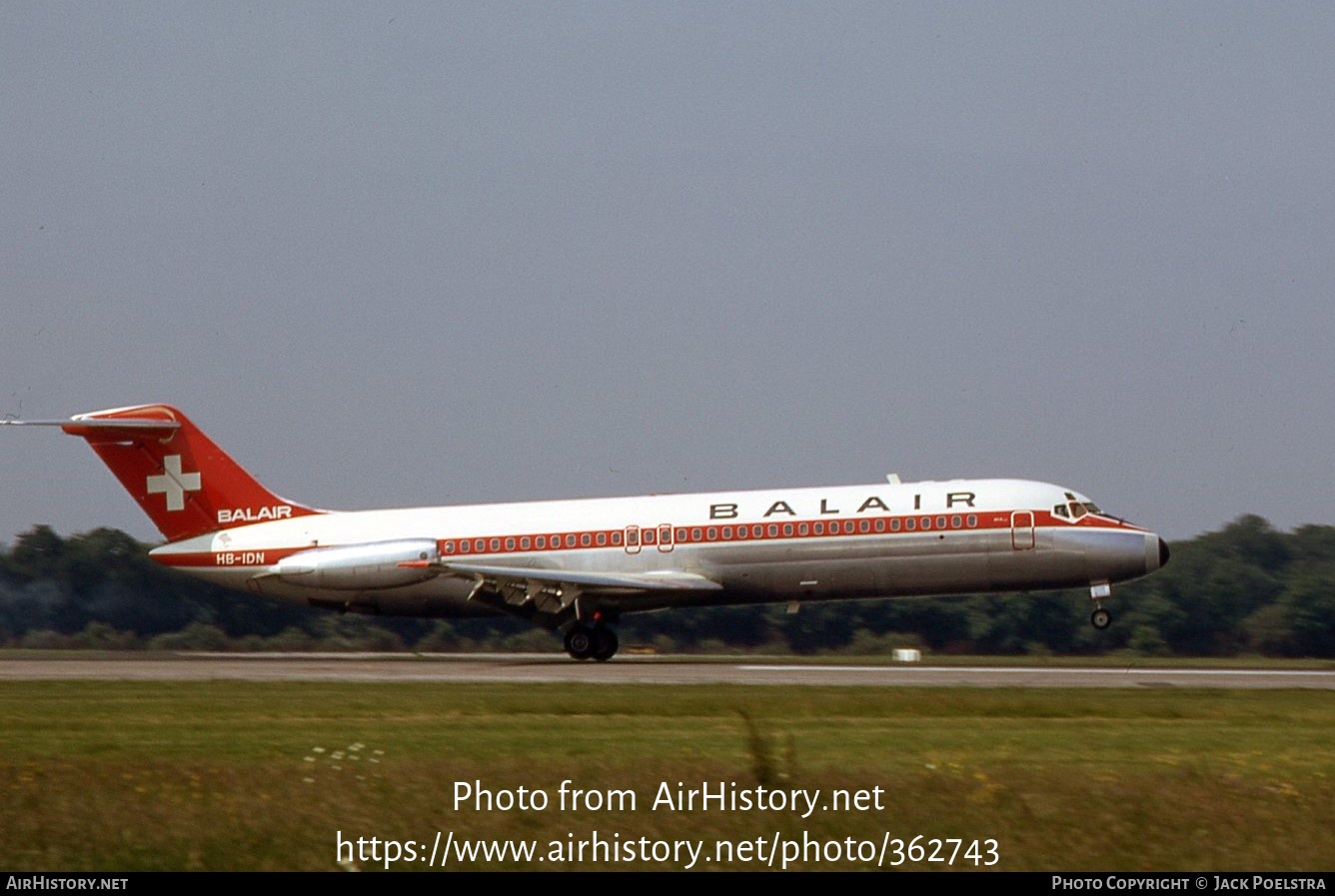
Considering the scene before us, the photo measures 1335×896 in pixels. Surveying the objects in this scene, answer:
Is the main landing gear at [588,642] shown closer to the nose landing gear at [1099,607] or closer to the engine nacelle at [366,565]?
the engine nacelle at [366,565]

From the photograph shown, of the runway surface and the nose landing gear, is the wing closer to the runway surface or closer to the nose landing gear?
the runway surface

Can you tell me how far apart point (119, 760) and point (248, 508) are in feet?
82.7

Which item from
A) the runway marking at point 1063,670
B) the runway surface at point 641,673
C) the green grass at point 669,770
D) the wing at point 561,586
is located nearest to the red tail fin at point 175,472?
the runway surface at point 641,673

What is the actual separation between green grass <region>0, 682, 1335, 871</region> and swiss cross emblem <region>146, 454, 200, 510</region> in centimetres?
1604

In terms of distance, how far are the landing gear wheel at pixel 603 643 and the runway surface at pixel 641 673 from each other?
418 millimetres

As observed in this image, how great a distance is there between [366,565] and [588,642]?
557 cm

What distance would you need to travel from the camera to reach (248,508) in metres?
44.0

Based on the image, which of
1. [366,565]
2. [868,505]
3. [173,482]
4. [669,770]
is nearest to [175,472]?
[173,482]

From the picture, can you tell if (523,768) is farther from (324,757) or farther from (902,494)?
(902,494)

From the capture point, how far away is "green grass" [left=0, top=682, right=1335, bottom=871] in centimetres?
1438

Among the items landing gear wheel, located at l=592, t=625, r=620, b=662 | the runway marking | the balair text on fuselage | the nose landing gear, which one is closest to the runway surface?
the runway marking

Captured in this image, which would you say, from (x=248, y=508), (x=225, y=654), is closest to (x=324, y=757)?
(x=248, y=508)

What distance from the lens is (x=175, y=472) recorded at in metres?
44.2

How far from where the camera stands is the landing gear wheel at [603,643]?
4122 cm
